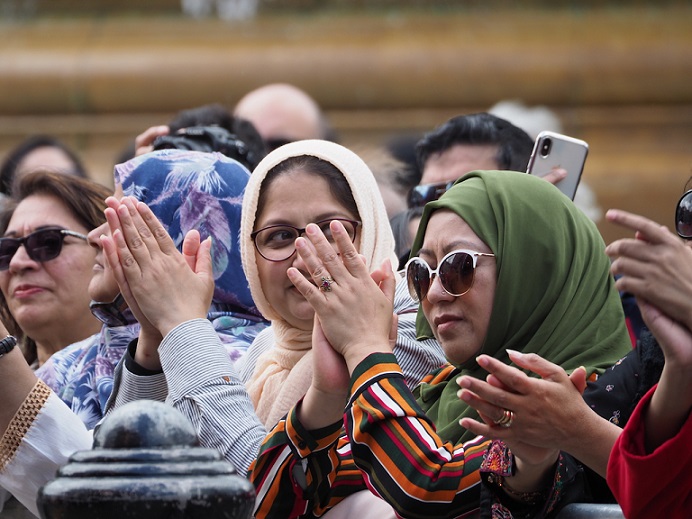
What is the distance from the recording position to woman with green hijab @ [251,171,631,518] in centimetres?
373

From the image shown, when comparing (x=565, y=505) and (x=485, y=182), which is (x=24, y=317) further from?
(x=565, y=505)

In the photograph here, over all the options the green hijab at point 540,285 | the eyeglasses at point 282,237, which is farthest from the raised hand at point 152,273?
the green hijab at point 540,285

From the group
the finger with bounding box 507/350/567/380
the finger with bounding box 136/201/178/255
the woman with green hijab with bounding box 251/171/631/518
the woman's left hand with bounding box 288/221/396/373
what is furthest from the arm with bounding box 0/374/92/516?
the finger with bounding box 507/350/567/380

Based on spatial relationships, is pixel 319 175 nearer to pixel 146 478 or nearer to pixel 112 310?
pixel 112 310

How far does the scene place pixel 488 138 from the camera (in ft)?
19.9

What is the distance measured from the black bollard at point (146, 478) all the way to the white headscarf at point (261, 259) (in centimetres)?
156

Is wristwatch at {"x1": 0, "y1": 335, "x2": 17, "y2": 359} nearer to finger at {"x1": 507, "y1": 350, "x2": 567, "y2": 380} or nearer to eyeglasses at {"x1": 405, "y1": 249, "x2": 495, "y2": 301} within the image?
eyeglasses at {"x1": 405, "y1": 249, "x2": 495, "y2": 301}

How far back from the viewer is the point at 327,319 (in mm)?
3904

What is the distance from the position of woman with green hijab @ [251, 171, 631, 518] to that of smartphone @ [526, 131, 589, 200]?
1.04m

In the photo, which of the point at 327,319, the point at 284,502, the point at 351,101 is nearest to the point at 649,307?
the point at 327,319

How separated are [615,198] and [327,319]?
654cm

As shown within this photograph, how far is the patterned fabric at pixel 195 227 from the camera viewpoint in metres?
5.32

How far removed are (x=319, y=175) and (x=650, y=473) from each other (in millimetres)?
1843

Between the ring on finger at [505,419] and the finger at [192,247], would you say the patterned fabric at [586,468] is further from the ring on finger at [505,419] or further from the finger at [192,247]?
the finger at [192,247]
